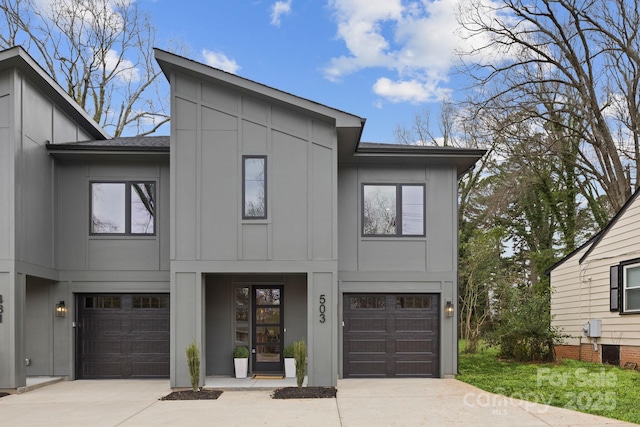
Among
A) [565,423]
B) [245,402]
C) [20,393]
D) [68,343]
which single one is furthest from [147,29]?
[565,423]

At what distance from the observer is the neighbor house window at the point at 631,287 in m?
12.6

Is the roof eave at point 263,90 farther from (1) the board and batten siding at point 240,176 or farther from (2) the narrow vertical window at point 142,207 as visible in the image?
(2) the narrow vertical window at point 142,207

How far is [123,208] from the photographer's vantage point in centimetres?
1299

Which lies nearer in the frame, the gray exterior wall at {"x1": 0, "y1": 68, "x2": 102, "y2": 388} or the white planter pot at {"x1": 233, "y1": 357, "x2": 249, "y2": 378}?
the gray exterior wall at {"x1": 0, "y1": 68, "x2": 102, "y2": 388}

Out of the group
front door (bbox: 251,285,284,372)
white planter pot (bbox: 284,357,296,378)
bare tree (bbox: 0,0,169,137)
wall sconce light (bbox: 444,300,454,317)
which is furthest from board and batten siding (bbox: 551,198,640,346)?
bare tree (bbox: 0,0,169,137)

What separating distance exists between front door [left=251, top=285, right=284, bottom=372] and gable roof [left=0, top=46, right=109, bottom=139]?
613 centimetres

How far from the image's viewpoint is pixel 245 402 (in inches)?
388

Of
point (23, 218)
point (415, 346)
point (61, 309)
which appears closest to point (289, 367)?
point (415, 346)

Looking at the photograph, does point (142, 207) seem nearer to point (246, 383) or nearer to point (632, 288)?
point (246, 383)

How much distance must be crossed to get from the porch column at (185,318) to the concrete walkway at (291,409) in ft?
1.98

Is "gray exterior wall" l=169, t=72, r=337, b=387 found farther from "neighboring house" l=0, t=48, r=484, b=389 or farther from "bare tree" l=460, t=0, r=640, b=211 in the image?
"bare tree" l=460, t=0, r=640, b=211

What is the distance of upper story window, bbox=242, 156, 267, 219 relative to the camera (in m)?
11.5

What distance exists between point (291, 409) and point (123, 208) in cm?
638

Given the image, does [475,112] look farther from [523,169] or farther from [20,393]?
[20,393]
